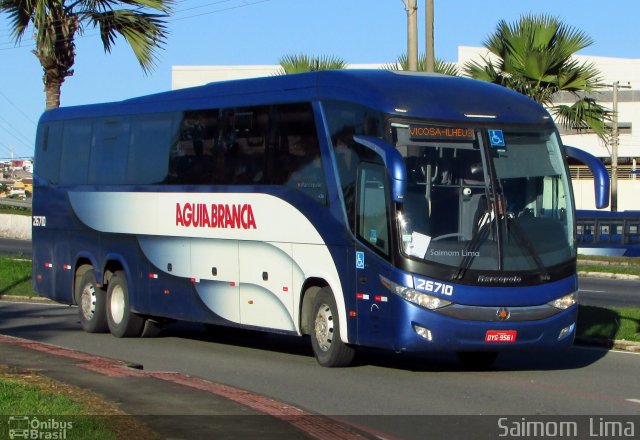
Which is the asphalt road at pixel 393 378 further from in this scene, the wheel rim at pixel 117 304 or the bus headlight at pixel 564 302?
the bus headlight at pixel 564 302

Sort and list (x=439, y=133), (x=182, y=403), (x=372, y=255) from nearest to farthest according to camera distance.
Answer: (x=182, y=403), (x=439, y=133), (x=372, y=255)

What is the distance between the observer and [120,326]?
18.4 metres

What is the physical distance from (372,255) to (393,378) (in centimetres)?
146

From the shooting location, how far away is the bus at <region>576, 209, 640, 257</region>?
46.0 metres

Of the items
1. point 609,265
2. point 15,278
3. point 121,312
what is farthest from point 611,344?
point 609,265

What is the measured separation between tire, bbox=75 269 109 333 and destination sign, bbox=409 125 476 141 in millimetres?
7784

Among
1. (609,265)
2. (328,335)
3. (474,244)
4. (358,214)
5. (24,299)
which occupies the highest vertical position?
(358,214)

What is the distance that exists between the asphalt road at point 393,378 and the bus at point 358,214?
456 mm

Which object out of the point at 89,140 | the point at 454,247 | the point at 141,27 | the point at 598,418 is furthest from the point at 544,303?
the point at 141,27

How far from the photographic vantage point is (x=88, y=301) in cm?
1920

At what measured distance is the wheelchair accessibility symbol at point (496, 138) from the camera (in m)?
13.2

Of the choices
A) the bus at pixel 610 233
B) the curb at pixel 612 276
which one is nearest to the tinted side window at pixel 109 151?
the curb at pixel 612 276

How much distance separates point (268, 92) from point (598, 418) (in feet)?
22.3

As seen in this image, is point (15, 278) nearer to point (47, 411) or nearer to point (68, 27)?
point (68, 27)
